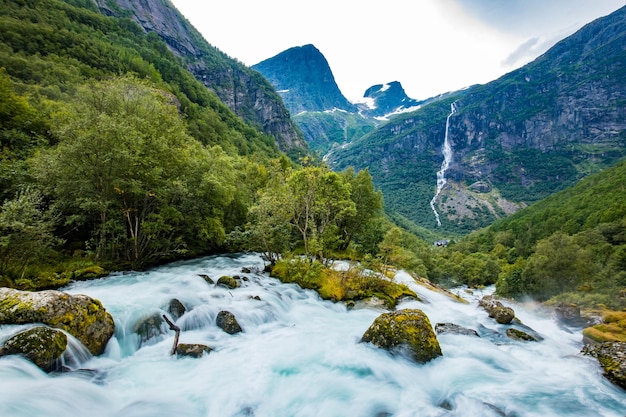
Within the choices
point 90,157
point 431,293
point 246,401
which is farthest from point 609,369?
point 90,157

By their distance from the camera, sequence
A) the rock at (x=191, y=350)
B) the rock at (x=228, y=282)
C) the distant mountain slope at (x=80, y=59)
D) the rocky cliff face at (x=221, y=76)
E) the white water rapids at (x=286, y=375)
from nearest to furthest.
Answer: the white water rapids at (x=286, y=375) → the rock at (x=191, y=350) → the rock at (x=228, y=282) → the distant mountain slope at (x=80, y=59) → the rocky cliff face at (x=221, y=76)

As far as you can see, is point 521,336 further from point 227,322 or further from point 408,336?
point 227,322

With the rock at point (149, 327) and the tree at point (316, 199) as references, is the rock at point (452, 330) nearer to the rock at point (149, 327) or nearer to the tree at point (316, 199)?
the tree at point (316, 199)

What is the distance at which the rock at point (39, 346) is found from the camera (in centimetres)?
785

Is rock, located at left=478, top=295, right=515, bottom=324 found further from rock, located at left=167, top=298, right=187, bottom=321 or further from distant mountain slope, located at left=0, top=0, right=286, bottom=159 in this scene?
distant mountain slope, located at left=0, top=0, right=286, bottom=159

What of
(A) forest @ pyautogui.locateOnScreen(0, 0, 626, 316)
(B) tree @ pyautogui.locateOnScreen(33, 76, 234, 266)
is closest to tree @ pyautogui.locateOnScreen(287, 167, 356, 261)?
(A) forest @ pyautogui.locateOnScreen(0, 0, 626, 316)

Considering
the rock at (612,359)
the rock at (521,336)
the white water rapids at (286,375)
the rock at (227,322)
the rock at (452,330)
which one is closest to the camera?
the white water rapids at (286,375)

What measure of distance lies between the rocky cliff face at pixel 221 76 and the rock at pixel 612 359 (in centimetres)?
16141

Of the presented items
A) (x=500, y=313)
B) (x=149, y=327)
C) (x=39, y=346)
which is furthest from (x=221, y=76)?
(x=39, y=346)

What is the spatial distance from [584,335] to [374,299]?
12253 millimetres

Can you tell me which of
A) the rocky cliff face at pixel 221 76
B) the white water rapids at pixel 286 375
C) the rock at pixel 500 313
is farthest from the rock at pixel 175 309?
the rocky cliff face at pixel 221 76

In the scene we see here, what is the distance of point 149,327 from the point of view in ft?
38.6

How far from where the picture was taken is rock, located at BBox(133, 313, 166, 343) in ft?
37.4

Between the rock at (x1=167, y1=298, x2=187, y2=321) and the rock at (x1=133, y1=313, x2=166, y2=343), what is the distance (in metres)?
0.83
